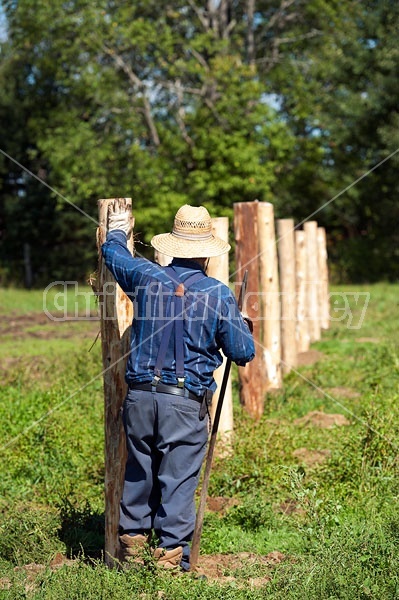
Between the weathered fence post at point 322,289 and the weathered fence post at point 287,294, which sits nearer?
the weathered fence post at point 287,294

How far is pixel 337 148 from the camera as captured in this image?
107 feet

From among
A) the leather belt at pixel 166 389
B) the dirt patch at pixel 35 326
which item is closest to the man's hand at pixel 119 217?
the leather belt at pixel 166 389

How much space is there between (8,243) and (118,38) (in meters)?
8.67

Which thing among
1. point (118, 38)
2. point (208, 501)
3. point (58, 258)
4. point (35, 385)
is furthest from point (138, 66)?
point (208, 501)

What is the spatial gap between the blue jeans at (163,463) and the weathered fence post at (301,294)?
7.88 metres

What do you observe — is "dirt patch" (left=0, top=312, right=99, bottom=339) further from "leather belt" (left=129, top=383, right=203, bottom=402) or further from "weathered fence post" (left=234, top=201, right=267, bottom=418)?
"leather belt" (left=129, top=383, right=203, bottom=402)

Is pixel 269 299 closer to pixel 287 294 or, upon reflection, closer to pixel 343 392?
pixel 343 392

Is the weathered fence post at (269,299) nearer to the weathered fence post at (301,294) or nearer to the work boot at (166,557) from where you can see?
the weathered fence post at (301,294)

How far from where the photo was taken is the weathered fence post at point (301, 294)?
1286 centimetres

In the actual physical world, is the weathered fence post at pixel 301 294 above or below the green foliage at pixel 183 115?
below

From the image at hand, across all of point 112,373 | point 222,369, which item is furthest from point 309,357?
point 112,373

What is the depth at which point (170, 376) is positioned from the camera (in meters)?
4.91

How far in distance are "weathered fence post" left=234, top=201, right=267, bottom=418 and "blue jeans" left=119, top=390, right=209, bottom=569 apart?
358 centimetres

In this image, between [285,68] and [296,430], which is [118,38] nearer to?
[285,68]
